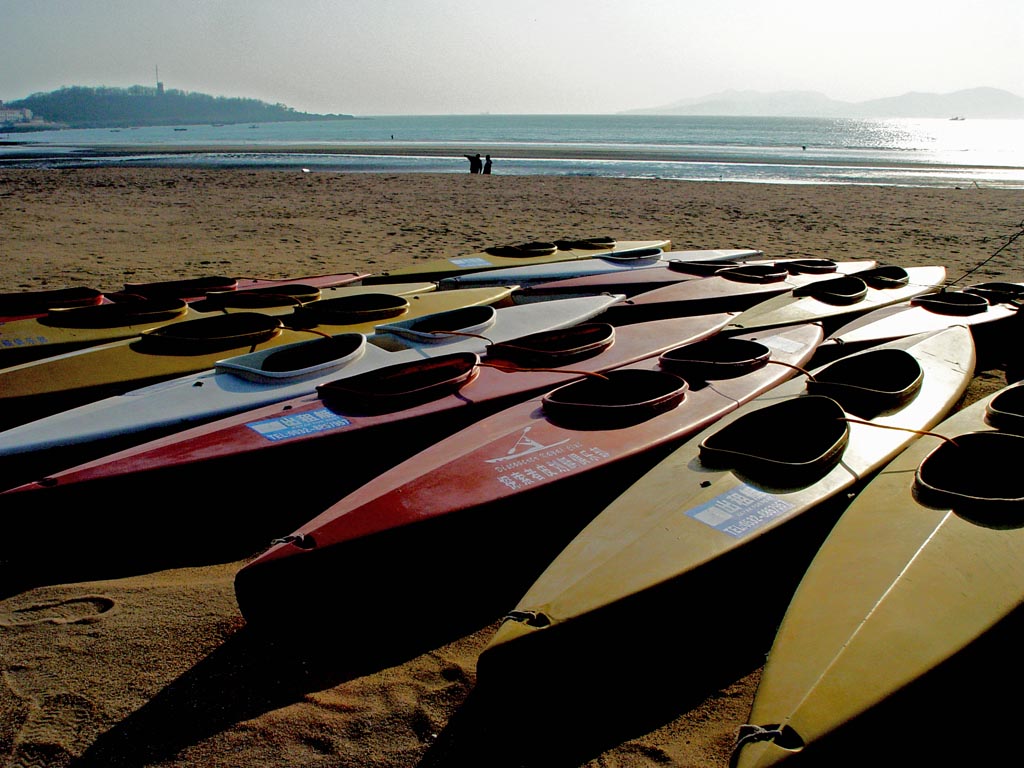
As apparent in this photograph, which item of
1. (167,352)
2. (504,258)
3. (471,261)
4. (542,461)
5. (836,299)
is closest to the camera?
(542,461)

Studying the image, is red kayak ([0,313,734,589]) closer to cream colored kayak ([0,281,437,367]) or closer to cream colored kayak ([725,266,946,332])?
cream colored kayak ([0,281,437,367])

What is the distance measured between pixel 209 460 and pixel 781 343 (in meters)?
3.50

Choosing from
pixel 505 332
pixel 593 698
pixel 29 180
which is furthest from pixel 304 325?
pixel 29 180

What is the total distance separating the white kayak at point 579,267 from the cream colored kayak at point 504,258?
5.3 inches

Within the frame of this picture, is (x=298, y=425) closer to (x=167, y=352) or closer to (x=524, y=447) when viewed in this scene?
(x=524, y=447)

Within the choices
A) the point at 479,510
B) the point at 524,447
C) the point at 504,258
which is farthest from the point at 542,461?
the point at 504,258

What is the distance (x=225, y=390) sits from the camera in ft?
12.6

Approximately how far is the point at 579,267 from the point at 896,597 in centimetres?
548

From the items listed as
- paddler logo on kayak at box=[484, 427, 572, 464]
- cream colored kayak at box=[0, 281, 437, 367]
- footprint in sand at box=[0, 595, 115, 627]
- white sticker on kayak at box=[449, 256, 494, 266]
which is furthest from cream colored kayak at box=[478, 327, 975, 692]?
white sticker on kayak at box=[449, 256, 494, 266]

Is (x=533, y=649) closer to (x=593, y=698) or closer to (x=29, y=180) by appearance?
(x=593, y=698)

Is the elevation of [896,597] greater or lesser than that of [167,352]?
lesser

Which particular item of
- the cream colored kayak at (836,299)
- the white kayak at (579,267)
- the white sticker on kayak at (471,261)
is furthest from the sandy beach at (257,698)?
the white sticker on kayak at (471,261)

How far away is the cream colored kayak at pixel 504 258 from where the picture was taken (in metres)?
6.97

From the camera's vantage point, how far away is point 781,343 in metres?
4.73
